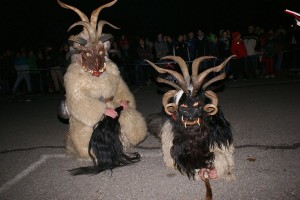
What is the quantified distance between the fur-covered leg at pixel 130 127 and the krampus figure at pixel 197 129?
36.0 inches

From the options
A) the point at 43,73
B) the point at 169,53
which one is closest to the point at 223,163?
the point at 169,53

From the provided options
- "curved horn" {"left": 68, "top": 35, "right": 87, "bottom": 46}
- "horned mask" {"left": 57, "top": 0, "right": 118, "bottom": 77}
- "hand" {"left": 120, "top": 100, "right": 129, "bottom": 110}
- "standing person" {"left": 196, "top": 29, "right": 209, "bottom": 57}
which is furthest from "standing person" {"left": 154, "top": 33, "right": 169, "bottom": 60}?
"curved horn" {"left": 68, "top": 35, "right": 87, "bottom": 46}

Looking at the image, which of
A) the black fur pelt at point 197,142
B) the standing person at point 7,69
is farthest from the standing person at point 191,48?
the black fur pelt at point 197,142

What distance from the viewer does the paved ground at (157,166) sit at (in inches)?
155

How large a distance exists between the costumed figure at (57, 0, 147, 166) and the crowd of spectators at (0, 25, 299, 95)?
21.0ft

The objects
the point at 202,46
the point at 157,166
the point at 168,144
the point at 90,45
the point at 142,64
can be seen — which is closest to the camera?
the point at 168,144

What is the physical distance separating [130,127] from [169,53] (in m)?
7.79

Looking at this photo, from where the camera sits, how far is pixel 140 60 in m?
12.3

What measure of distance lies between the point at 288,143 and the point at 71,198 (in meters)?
3.48

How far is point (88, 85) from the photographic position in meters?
4.64

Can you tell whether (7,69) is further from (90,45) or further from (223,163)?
(223,163)

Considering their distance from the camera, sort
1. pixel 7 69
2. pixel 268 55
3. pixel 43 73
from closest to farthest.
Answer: pixel 268 55, pixel 7 69, pixel 43 73

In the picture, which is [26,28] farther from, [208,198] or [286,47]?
[208,198]

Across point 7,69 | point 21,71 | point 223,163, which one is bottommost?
point 223,163
